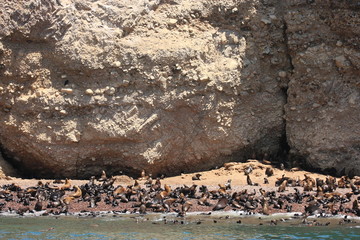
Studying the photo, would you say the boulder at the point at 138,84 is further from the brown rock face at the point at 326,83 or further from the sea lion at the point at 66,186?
the sea lion at the point at 66,186

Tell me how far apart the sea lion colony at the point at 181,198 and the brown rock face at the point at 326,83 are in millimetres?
1406

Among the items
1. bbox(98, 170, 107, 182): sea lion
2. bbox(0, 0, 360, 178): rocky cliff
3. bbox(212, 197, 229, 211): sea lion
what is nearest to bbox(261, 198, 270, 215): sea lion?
bbox(212, 197, 229, 211): sea lion

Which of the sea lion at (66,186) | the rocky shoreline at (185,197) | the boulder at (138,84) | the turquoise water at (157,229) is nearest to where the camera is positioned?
the turquoise water at (157,229)

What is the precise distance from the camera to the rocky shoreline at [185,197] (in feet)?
41.6

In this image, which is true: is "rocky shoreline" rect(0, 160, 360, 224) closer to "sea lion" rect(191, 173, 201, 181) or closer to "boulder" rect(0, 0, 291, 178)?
"sea lion" rect(191, 173, 201, 181)

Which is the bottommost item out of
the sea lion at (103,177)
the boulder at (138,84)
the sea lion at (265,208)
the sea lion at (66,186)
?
the sea lion at (265,208)

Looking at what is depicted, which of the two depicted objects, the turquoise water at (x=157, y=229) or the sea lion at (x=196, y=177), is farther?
the sea lion at (x=196, y=177)

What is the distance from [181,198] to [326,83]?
4.79 metres

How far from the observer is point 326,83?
51.3ft

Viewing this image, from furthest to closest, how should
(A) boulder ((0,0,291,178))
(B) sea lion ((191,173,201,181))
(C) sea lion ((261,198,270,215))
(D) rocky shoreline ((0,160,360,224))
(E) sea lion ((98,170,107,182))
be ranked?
(B) sea lion ((191,173,201,181)) → (A) boulder ((0,0,291,178)) → (E) sea lion ((98,170,107,182)) → (D) rocky shoreline ((0,160,360,224)) → (C) sea lion ((261,198,270,215))

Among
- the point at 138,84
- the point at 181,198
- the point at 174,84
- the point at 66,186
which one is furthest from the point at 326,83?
the point at 66,186

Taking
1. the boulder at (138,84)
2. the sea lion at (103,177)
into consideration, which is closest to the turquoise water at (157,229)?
the sea lion at (103,177)

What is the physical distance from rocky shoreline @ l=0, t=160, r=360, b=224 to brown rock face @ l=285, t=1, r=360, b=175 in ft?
2.93

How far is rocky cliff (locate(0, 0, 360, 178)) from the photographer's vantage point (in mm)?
15156
